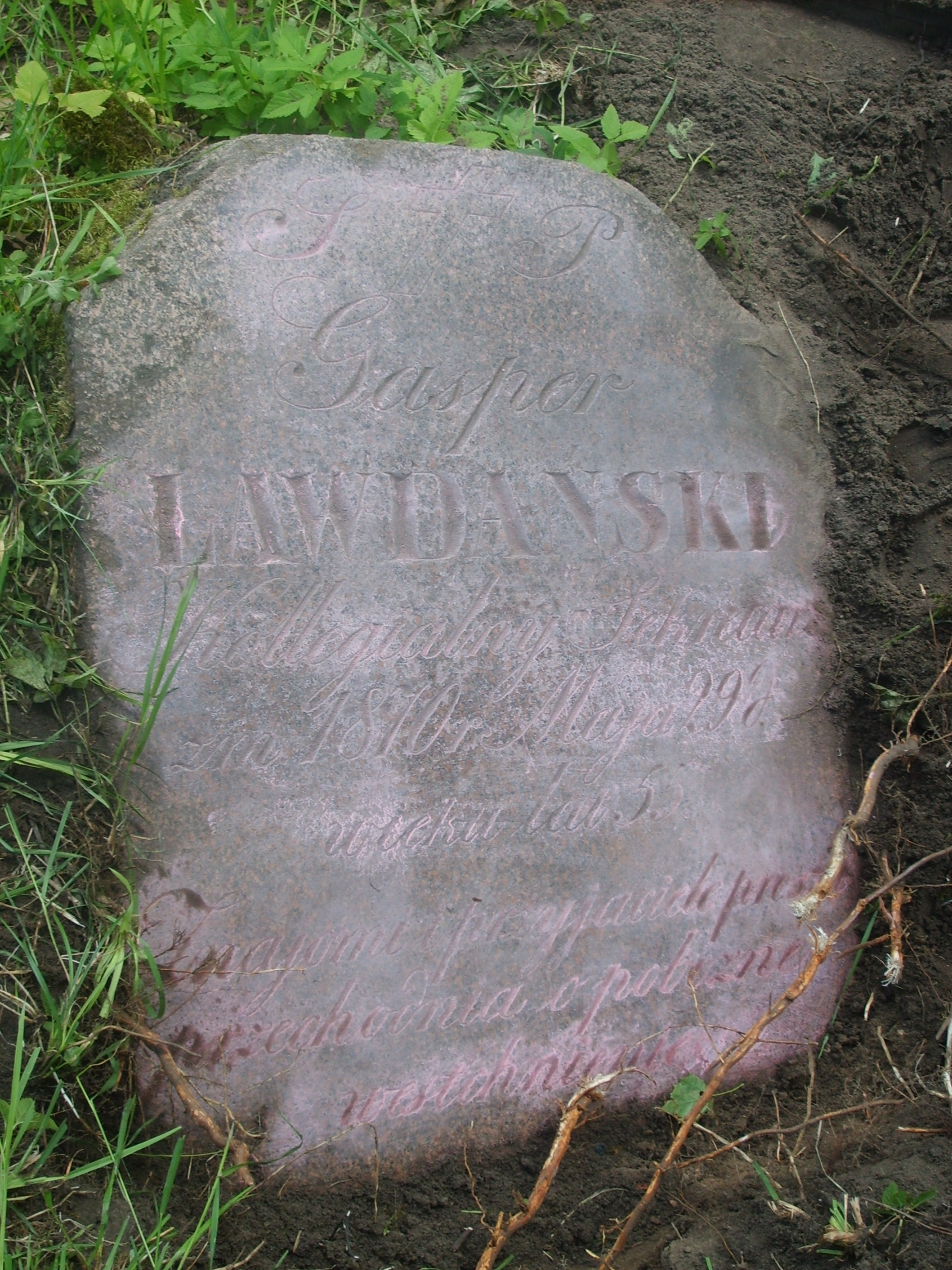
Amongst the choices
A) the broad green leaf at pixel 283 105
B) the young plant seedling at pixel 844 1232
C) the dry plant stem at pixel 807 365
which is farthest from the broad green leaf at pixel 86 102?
the young plant seedling at pixel 844 1232

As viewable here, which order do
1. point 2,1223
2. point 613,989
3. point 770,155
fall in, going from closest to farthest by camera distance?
point 2,1223
point 613,989
point 770,155

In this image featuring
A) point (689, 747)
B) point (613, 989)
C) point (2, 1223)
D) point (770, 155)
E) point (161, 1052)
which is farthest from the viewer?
point (770, 155)

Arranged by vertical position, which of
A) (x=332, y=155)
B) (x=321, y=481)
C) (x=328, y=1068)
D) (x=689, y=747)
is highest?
(x=332, y=155)

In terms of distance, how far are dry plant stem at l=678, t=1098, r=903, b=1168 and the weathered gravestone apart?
15 centimetres

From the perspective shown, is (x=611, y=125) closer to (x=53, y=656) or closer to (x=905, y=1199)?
(x=53, y=656)

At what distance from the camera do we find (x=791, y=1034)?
6.28 feet

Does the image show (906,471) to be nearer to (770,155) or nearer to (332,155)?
(770,155)

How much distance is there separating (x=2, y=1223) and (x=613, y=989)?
113cm

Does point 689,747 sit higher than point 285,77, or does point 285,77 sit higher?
point 285,77

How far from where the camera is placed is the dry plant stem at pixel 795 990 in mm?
1563

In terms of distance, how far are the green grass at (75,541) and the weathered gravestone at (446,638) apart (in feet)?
0.26

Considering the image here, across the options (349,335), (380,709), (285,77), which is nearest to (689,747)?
(380,709)

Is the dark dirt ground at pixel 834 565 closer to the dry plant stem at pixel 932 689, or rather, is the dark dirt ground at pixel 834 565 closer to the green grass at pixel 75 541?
the dry plant stem at pixel 932 689

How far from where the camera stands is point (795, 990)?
5.60ft
